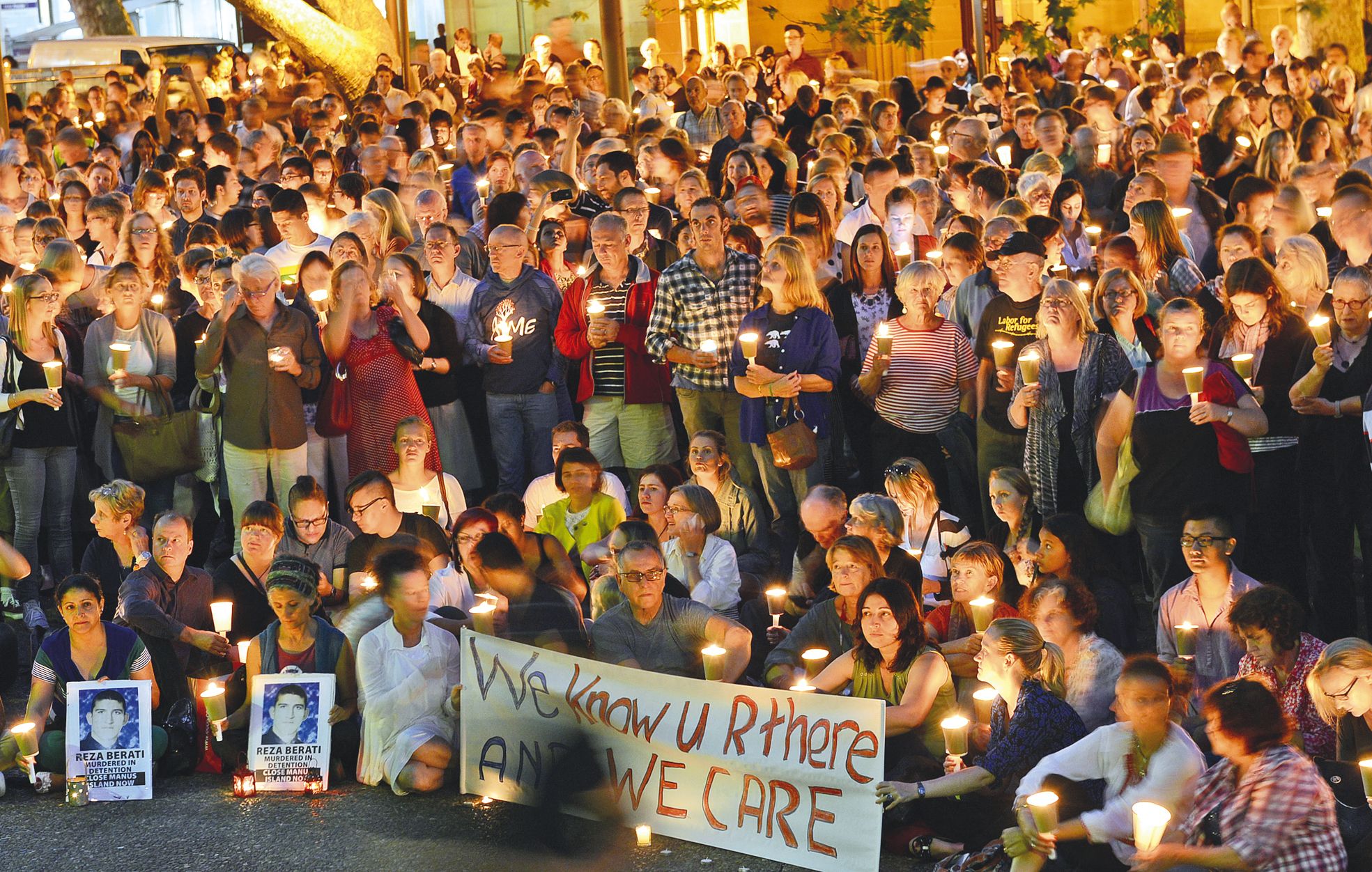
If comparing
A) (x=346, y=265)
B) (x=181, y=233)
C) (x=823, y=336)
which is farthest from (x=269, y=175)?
(x=823, y=336)

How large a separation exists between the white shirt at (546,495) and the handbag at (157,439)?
1783mm

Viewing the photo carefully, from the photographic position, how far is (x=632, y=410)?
948cm

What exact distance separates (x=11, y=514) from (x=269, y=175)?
4.50 meters

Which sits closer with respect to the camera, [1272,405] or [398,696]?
[398,696]

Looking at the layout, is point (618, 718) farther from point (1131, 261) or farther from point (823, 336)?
point (1131, 261)

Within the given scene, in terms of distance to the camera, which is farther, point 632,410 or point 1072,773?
point 632,410

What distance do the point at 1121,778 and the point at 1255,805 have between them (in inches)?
21.8

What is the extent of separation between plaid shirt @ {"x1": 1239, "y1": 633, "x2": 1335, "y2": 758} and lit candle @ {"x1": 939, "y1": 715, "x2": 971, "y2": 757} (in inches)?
36.1

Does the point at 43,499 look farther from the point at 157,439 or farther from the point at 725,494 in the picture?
the point at 725,494

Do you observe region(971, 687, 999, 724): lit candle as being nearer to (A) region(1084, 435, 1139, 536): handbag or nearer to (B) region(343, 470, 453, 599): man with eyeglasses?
(A) region(1084, 435, 1139, 536): handbag

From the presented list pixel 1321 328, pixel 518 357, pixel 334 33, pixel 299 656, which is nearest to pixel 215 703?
pixel 299 656

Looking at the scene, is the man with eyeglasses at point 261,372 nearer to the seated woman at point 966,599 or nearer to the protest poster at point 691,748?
the protest poster at point 691,748

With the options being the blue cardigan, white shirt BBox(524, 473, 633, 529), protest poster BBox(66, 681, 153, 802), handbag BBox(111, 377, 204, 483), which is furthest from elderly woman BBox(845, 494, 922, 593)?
handbag BBox(111, 377, 204, 483)

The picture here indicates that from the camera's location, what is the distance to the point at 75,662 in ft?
24.4
